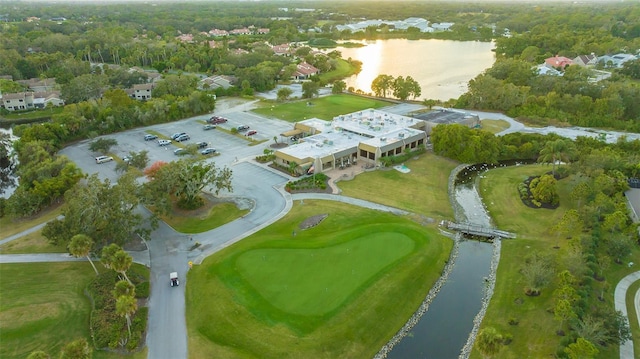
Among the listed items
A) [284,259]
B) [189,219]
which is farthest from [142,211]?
[284,259]

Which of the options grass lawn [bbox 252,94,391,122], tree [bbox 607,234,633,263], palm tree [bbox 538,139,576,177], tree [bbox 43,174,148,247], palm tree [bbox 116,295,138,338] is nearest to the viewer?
palm tree [bbox 116,295,138,338]

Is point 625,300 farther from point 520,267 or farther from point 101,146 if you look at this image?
point 101,146

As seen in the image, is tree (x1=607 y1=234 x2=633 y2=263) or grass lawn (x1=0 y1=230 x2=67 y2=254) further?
grass lawn (x1=0 y1=230 x2=67 y2=254)

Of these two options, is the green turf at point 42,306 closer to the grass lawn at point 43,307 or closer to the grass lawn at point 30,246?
the grass lawn at point 43,307

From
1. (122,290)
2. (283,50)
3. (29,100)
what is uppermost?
(283,50)

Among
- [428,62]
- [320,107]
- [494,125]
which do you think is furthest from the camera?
[428,62]

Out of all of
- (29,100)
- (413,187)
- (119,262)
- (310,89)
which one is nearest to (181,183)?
(119,262)

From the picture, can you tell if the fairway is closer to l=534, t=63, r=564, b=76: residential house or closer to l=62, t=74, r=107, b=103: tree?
l=62, t=74, r=107, b=103: tree

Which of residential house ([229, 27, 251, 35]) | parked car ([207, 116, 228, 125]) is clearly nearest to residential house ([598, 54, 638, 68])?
parked car ([207, 116, 228, 125])
